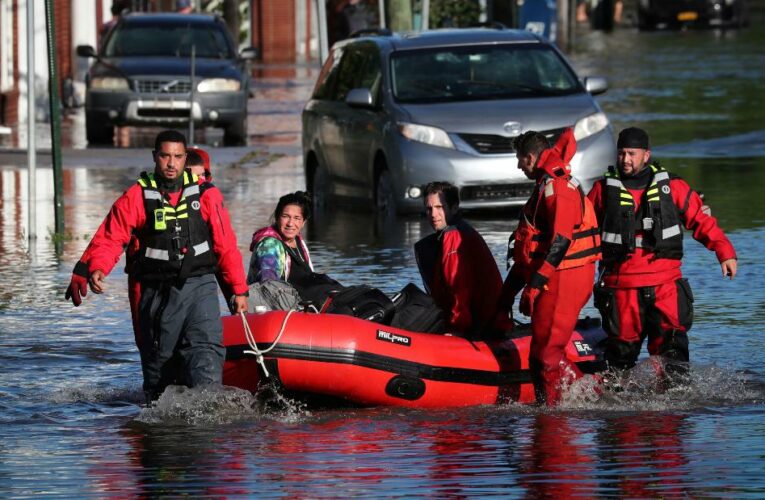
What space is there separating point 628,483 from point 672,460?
54 centimetres

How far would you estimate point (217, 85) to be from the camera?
83.9 feet

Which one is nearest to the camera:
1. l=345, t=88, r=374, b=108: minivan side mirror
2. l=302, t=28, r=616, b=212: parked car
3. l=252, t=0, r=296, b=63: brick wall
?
l=302, t=28, r=616, b=212: parked car

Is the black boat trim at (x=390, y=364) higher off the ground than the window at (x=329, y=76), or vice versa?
the window at (x=329, y=76)

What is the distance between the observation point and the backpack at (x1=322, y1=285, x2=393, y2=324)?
994 cm

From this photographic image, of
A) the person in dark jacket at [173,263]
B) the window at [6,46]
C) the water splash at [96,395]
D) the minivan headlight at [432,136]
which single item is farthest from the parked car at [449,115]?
the window at [6,46]

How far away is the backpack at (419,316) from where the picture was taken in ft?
32.9

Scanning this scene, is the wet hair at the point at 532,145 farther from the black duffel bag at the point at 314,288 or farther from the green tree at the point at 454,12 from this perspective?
the green tree at the point at 454,12

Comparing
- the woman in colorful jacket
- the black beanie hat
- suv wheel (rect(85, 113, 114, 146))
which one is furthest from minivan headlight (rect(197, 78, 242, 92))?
the black beanie hat

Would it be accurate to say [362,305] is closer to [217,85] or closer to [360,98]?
[360,98]

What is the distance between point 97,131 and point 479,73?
8.90 metres

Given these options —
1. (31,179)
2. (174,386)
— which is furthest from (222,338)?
(31,179)

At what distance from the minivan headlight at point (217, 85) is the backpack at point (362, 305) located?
15701 mm

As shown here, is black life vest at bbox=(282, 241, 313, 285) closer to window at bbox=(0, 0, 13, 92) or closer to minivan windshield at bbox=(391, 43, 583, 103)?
minivan windshield at bbox=(391, 43, 583, 103)

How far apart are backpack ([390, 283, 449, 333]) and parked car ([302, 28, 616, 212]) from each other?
22.5ft
